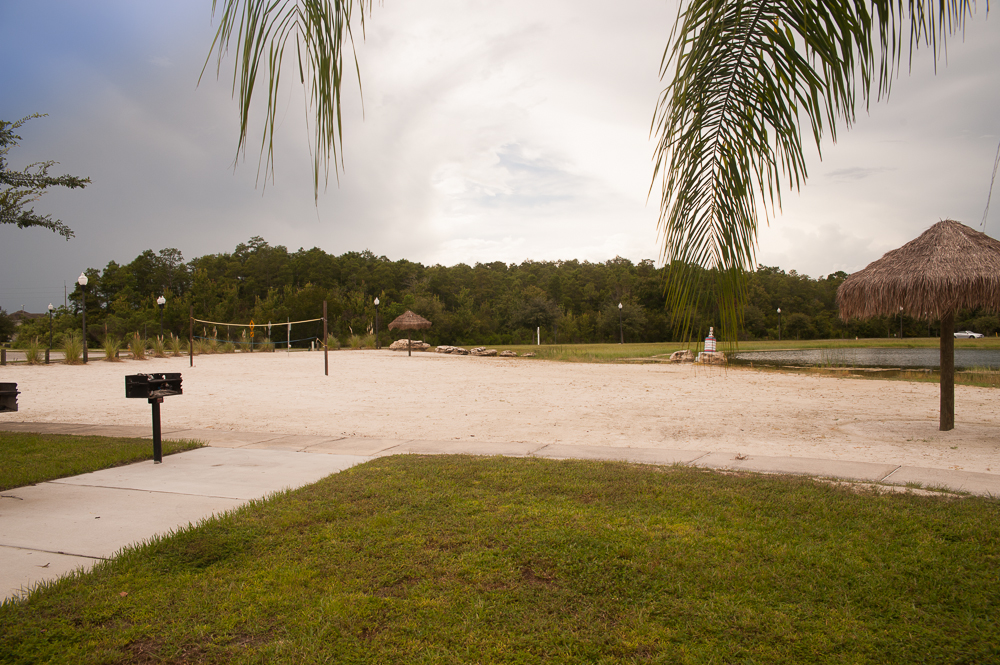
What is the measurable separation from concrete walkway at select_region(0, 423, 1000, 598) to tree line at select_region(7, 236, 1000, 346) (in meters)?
30.8

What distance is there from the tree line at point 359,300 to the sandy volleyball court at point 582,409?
2137 centimetres

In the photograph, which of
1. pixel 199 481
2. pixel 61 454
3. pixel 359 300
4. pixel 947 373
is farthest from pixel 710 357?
pixel 359 300

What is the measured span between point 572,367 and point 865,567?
1803cm

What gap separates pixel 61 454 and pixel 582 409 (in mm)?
7578

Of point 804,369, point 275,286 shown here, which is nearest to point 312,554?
point 804,369

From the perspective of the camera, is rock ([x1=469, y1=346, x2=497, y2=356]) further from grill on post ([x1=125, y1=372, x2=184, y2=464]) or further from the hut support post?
grill on post ([x1=125, y1=372, x2=184, y2=464])

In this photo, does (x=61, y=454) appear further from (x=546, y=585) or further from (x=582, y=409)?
(x=582, y=409)

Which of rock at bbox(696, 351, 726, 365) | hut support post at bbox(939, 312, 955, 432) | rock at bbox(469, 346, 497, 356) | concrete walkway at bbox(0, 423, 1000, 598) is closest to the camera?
rock at bbox(696, 351, 726, 365)

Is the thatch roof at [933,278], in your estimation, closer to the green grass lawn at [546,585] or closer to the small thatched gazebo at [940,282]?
the small thatched gazebo at [940,282]

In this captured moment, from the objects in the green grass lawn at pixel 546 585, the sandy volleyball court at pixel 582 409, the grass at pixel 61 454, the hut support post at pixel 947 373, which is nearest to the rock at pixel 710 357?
the sandy volleyball court at pixel 582 409

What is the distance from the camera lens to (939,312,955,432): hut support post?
7.91 metres

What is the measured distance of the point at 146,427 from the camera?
8383 mm

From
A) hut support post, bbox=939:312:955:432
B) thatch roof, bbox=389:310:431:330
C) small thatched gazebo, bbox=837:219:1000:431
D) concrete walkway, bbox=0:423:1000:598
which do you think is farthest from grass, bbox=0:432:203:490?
thatch roof, bbox=389:310:431:330

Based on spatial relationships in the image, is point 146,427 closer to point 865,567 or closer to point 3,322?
point 865,567
